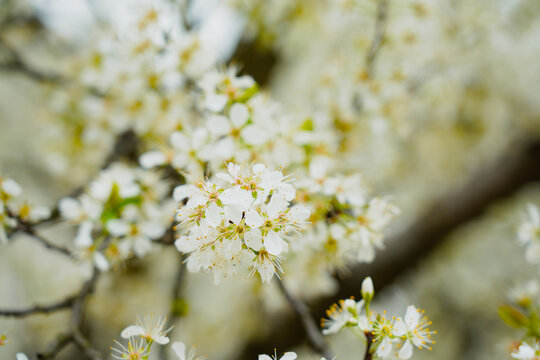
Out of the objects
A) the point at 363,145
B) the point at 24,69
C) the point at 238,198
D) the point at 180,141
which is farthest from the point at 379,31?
the point at 24,69

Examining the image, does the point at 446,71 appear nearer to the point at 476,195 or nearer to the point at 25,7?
the point at 476,195

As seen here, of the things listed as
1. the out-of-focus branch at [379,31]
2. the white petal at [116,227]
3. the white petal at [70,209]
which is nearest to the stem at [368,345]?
the white petal at [116,227]

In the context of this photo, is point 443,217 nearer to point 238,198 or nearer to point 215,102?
point 215,102

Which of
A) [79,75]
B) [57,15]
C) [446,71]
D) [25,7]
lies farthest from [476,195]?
[25,7]

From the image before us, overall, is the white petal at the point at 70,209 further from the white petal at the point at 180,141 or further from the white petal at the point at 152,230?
the white petal at the point at 180,141

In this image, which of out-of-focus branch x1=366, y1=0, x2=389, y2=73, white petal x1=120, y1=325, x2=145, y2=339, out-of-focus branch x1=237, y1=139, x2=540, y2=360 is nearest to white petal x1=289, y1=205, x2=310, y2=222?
white petal x1=120, y1=325, x2=145, y2=339

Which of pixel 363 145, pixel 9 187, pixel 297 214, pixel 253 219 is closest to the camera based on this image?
pixel 253 219
